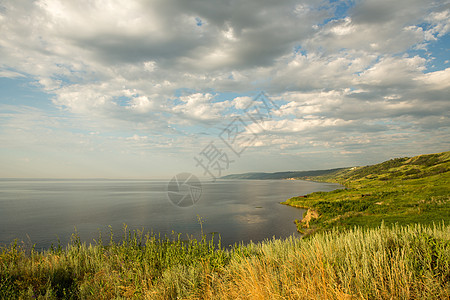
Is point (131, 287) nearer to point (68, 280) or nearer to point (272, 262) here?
point (68, 280)

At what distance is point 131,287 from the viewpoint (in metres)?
6.27

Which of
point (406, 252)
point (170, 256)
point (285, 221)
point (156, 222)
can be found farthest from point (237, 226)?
point (406, 252)

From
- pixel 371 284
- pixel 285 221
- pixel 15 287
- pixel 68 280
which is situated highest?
pixel 371 284

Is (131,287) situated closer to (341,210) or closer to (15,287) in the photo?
(15,287)

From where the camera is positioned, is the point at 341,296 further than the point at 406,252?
No

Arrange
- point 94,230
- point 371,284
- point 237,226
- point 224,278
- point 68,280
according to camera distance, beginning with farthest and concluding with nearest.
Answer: point 237,226 → point 94,230 → point 68,280 → point 224,278 → point 371,284

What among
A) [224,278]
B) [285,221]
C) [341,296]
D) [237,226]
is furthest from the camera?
[285,221]

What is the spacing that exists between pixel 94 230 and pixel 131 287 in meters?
33.3

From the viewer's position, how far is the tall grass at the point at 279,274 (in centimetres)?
409

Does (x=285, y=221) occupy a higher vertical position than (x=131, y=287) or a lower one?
lower

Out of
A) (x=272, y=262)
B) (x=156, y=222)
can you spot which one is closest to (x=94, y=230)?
(x=156, y=222)

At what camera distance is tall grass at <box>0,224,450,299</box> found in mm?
4094

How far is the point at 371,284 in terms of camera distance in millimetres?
4070

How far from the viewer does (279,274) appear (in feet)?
17.0
